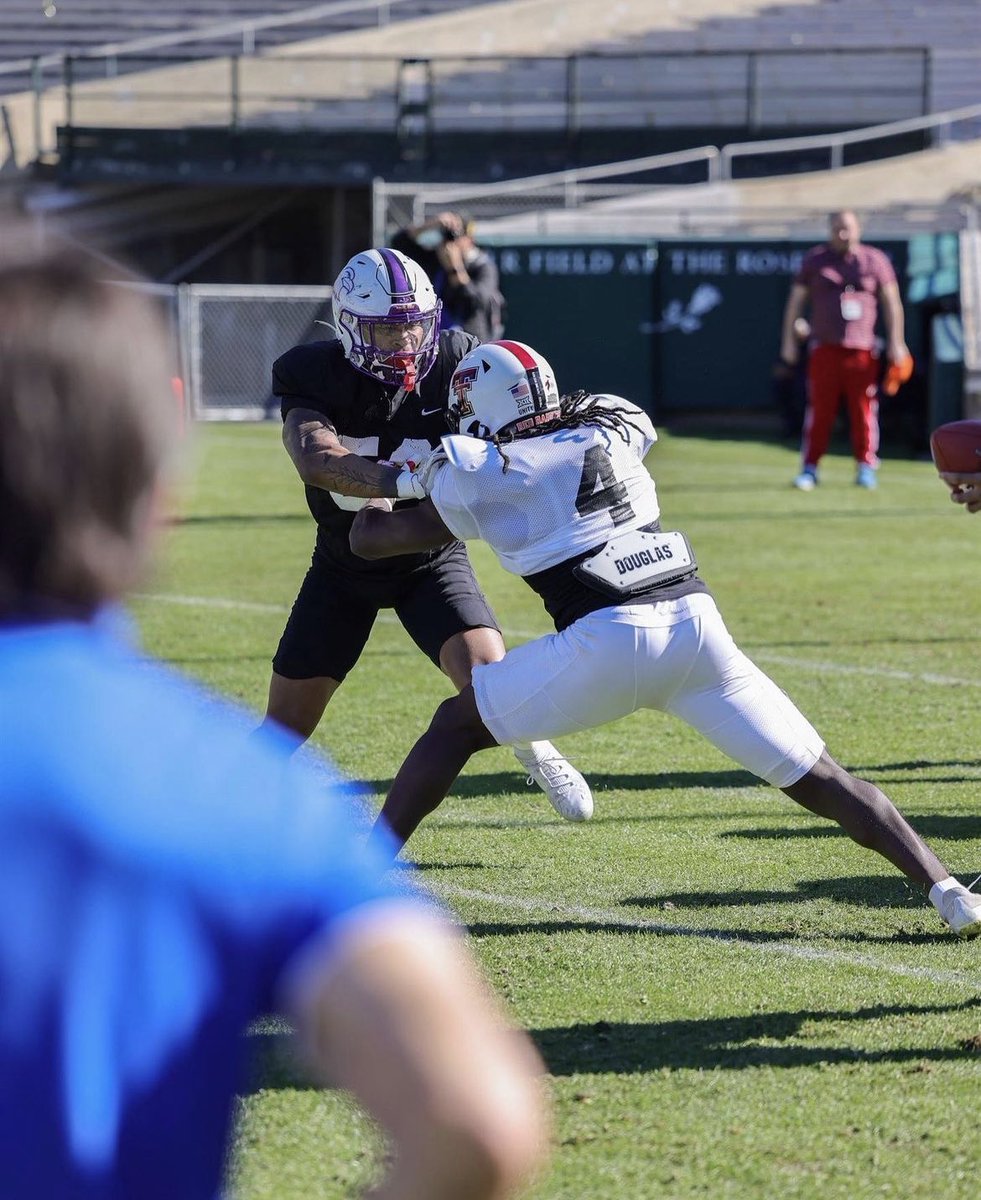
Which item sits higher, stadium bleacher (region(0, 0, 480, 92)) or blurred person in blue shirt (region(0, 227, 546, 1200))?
stadium bleacher (region(0, 0, 480, 92))

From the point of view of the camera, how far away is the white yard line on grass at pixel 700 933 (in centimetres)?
450

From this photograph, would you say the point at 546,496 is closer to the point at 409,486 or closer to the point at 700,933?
the point at 409,486

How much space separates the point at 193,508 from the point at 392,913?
46.8 feet

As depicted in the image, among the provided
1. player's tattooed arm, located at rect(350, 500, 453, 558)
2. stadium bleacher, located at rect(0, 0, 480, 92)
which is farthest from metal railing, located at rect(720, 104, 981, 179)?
player's tattooed arm, located at rect(350, 500, 453, 558)

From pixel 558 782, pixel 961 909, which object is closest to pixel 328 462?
pixel 558 782

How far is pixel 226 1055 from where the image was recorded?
1.45m

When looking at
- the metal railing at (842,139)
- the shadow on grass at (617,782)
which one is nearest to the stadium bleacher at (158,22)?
the metal railing at (842,139)

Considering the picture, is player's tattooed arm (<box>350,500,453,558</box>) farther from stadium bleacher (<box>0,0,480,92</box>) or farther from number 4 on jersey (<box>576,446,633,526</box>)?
stadium bleacher (<box>0,0,480,92</box>)

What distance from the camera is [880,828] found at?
4.54 m

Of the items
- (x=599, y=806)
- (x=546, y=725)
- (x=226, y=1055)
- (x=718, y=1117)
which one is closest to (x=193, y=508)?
(x=599, y=806)

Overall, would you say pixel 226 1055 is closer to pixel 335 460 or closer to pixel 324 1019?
pixel 324 1019

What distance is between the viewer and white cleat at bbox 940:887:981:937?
4559 mm

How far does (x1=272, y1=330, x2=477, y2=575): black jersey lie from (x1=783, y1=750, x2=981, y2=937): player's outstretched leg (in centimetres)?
154

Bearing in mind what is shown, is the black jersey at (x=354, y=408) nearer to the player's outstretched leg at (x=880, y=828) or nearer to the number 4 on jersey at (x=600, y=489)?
the number 4 on jersey at (x=600, y=489)
